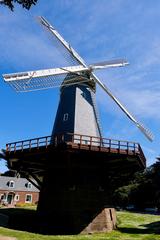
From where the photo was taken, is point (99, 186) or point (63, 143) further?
point (99, 186)

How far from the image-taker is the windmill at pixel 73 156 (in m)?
26.4

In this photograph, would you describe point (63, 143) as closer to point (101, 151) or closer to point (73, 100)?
point (101, 151)

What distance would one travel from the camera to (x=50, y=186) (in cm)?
2939

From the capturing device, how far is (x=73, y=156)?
89.8ft

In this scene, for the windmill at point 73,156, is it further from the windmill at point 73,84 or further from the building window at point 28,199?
the building window at point 28,199

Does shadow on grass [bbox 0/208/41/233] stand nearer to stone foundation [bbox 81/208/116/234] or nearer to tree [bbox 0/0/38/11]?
stone foundation [bbox 81/208/116/234]

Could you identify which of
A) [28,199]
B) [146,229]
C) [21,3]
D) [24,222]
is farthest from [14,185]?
[21,3]

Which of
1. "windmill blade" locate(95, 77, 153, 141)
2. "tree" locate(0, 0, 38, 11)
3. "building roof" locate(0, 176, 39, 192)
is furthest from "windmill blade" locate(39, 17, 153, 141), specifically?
"building roof" locate(0, 176, 39, 192)

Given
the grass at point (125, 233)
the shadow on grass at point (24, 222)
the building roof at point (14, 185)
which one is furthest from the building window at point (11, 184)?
the grass at point (125, 233)

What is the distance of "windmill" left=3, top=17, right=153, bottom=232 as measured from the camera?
86.6 ft

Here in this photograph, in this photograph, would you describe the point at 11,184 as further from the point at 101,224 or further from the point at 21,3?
the point at 21,3

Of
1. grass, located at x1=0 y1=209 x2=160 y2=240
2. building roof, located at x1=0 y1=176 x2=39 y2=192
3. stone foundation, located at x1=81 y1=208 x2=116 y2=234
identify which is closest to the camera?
grass, located at x1=0 y1=209 x2=160 y2=240

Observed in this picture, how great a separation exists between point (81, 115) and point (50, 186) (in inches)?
260


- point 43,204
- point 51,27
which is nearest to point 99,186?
point 43,204
